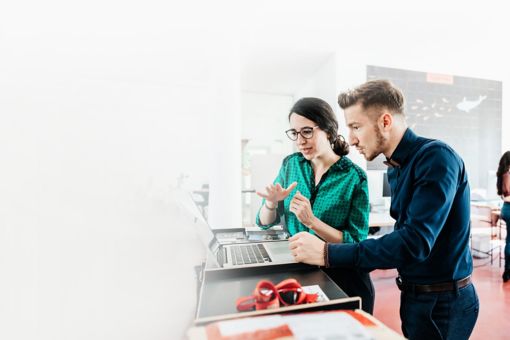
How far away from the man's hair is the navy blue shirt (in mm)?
99

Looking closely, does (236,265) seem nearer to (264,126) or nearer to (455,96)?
(455,96)

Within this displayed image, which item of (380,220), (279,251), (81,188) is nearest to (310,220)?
(279,251)

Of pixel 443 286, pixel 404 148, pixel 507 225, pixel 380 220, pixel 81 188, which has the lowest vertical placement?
pixel 507 225

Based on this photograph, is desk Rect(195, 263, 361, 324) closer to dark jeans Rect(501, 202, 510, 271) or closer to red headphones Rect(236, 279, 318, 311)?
red headphones Rect(236, 279, 318, 311)

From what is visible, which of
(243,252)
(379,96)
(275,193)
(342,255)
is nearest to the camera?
(342,255)

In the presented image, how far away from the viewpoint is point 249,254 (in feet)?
3.45

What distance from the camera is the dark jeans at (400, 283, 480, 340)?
952 mm

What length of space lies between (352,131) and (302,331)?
2.34ft

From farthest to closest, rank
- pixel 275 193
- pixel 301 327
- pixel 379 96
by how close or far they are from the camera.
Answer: pixel 275 193, pixel 379 96, pixel 301 327

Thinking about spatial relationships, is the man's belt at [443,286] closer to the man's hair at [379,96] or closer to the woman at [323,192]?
the woman at [323,192]

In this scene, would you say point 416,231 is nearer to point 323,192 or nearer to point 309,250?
point 309,250

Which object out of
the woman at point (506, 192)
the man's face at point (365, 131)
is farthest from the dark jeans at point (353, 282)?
the woman at point (506, 192)

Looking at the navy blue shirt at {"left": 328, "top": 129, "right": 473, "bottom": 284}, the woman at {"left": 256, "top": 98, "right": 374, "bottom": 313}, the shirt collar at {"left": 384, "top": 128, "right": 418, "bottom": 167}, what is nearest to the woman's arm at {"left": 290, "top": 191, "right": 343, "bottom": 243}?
the woman at {"left": 256, "top": 98, "right": 374, "bottom": 313}

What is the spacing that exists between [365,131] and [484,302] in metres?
2.77
